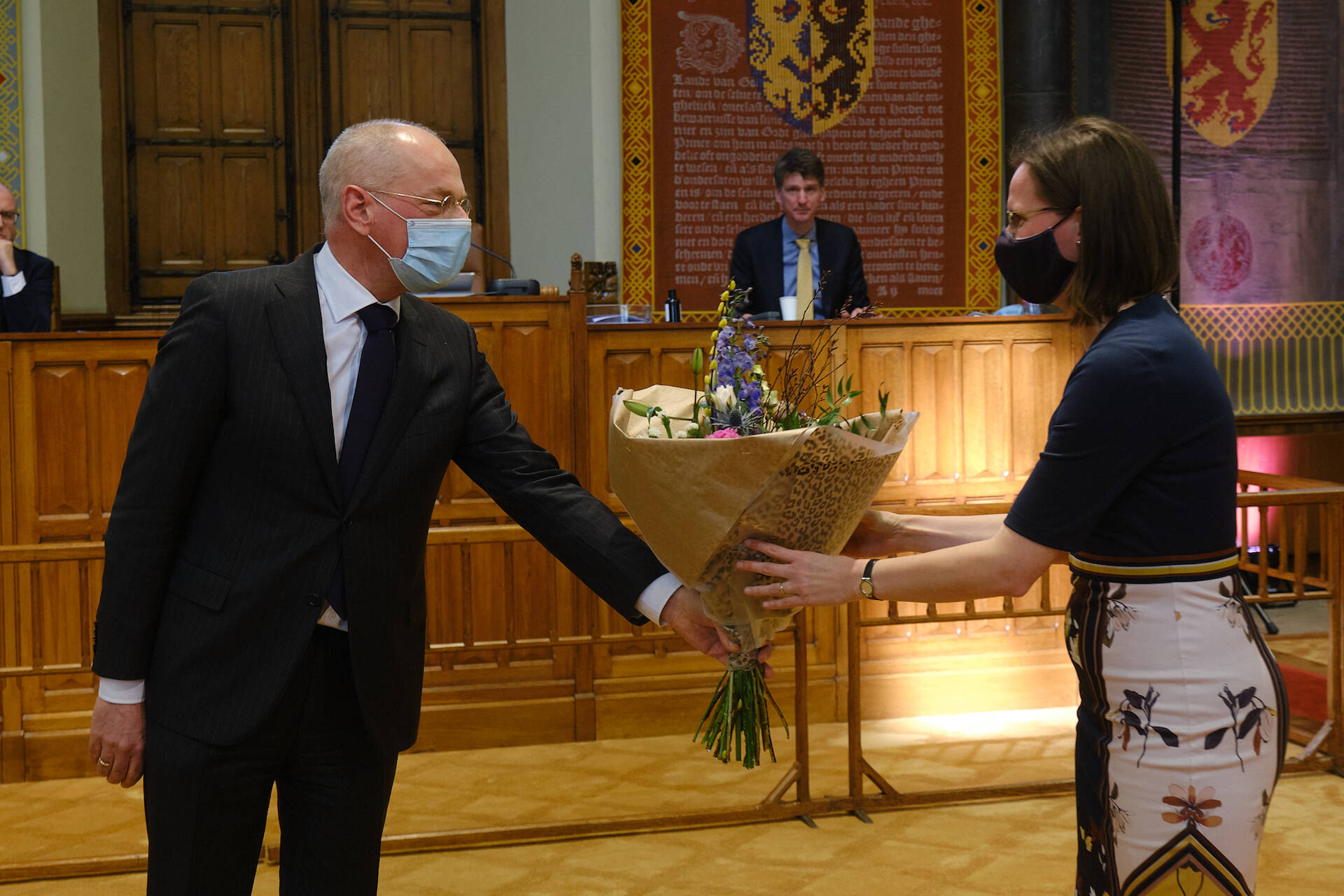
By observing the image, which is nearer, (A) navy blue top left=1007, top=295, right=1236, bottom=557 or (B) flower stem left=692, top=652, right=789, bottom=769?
(A) navy blue top left=1007, top=295, right=1236, bottom=557

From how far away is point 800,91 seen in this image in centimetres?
732

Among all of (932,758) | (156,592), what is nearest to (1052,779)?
(932,758)

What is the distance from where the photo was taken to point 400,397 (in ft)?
6.34

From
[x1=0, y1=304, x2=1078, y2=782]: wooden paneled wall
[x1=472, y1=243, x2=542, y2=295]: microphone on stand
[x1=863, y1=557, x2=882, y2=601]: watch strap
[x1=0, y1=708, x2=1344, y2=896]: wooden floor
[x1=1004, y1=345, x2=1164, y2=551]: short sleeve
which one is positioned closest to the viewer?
[x1=1004, y1=345, x2=1164, y2=551]: short sleeve

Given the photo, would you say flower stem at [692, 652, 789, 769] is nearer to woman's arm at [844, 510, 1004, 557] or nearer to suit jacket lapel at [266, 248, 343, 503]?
woman's arm at [844, 510, 1004, 557]

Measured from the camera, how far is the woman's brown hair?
1742 mm

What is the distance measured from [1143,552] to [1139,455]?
5.6 inches

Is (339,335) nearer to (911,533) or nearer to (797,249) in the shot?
(911,533)

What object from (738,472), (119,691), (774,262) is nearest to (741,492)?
(738,472)

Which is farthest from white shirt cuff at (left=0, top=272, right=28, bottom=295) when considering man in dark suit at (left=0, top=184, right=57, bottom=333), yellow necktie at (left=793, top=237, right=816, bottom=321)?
yellow necktie at (left=793, top=237, right=816, bottom=321)

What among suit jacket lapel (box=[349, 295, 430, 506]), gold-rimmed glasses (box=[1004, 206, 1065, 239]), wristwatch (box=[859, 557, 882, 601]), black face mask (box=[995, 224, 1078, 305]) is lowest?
wristwatch (box=[859, 557, 882, 601])

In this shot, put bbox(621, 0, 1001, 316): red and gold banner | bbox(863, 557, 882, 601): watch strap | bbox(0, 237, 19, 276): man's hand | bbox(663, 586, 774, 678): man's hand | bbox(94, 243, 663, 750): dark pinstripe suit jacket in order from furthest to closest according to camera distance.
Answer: bbox(621, 0, 1001, 316): red and gold banner < bbox(0, 237, 19, 276): man's hand < bbox(663, 586, 774, 678): man's hand < bbox(863, 557, 882, 601): watch strap < bbox(94, 243, 663, 750): dark pinstripe suit jacket

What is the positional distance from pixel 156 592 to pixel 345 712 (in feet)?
1.10

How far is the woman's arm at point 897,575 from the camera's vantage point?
1799 millimetres
